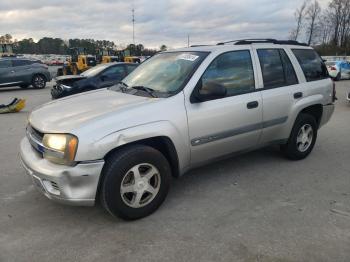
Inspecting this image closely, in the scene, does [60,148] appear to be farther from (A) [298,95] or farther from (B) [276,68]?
(A) [298,95]

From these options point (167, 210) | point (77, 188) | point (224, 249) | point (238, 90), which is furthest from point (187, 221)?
point (238, 90)

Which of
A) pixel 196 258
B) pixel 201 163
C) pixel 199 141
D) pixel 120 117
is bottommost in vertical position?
pixel 196 258

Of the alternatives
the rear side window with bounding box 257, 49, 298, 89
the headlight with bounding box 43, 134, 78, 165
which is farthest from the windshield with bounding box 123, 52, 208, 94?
the headlight with bounding box 43, 134, 78, 165

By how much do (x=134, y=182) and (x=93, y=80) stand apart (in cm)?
795

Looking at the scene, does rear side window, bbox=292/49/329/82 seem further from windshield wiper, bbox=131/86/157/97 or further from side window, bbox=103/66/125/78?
side window, bbox=103/66/125/78

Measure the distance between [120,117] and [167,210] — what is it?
1.15 m

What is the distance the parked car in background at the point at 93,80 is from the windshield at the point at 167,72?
613cm

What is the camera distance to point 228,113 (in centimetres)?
413

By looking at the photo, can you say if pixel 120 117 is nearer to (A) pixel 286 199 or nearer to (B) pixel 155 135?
(B) pixel 155 135

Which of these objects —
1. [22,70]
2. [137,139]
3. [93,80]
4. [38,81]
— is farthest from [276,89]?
[38,81]

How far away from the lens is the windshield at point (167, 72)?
4000mm

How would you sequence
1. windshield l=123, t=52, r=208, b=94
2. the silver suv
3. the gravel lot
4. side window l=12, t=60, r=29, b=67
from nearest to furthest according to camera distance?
the gravel lot → the silver suv → windshield l=123, t=52, r=208, b=94 → side window l=12, t=60, r=29, b=67

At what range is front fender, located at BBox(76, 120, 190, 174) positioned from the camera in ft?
10.4

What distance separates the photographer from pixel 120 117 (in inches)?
134
